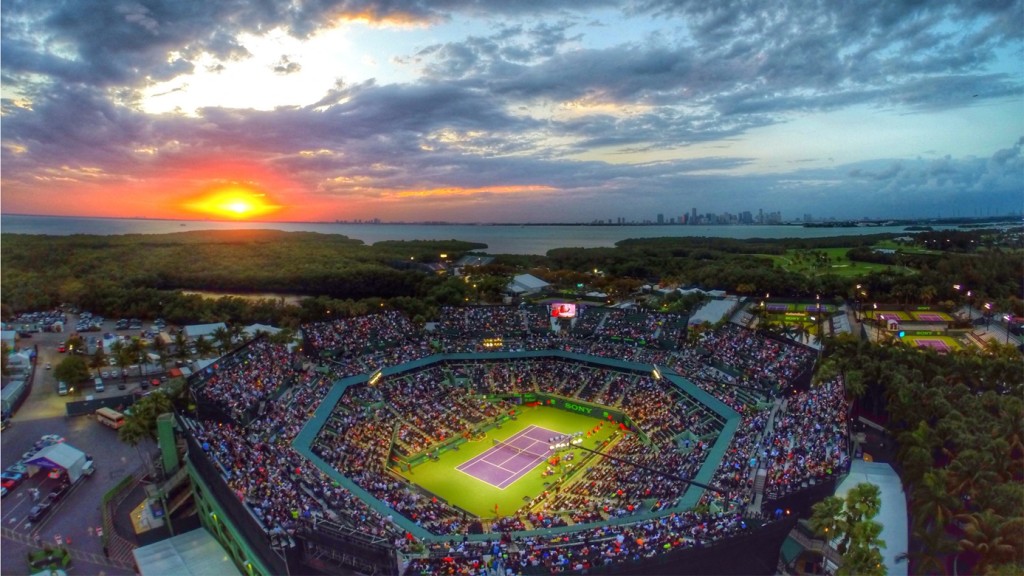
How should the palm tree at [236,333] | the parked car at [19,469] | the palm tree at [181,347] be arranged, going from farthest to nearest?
the palm tree at [236,333]
the palm tree at [181,347]
the parked car at [19,469]

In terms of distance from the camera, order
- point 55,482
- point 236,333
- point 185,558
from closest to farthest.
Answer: point 185,558 < point 55,482 < point 236,333

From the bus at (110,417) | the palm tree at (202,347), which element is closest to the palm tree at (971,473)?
the bus at (110,417)

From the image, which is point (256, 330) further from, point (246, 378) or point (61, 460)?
point (61, 460)

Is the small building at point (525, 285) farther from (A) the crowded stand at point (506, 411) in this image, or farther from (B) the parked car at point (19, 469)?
(B) the parked car at point (19, 469)

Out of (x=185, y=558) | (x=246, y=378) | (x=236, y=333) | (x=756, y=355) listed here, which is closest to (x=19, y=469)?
(x=246, y=378)

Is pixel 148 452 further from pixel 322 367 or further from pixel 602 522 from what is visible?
pixel 602 522

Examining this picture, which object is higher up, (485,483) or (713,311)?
(713,311)
